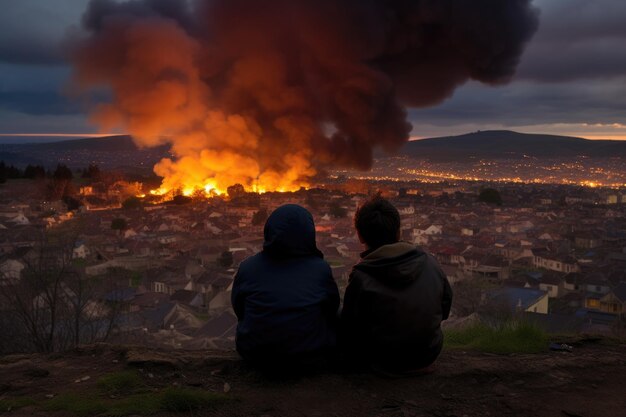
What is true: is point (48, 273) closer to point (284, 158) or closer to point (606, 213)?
point (284, 158)

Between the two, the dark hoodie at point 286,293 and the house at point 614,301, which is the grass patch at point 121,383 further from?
the house at point 614,301

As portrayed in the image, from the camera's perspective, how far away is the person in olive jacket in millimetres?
3031

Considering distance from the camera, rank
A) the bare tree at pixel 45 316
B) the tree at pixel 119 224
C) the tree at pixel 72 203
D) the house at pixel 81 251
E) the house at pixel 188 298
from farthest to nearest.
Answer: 1. the tree at pixel 72 203
2. the tree at pixel 119 224
3. the house at pixel 81 251
4. the house at pixel 188 298
5. the bare tree at pixel 45 316

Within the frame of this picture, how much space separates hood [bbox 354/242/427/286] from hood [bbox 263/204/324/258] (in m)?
0.37

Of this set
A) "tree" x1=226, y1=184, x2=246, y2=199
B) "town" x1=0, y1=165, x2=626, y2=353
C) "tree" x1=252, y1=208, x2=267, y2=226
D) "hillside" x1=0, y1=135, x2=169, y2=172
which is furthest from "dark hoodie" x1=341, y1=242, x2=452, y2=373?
"hillside" x1=0, y1=135, x2=169, y2=172

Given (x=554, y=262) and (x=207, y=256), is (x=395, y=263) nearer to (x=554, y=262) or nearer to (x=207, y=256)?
(x=207, y=256)

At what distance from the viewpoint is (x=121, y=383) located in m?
3.37

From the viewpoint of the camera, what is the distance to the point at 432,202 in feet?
167

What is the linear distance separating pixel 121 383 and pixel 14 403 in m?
0.58

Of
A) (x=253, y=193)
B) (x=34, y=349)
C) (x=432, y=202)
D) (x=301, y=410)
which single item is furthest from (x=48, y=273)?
(x=432, y=202)

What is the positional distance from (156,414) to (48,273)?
919 centimetres

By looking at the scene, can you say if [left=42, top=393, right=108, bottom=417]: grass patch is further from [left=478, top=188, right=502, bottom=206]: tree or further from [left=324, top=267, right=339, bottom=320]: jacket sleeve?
[left=478, top=188, right=502, bottom=206]: tree

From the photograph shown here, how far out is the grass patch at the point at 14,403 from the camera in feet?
9.94

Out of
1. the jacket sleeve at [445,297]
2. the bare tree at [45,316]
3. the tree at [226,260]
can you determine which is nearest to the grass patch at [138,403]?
the jacket sleeve at [445,297]
